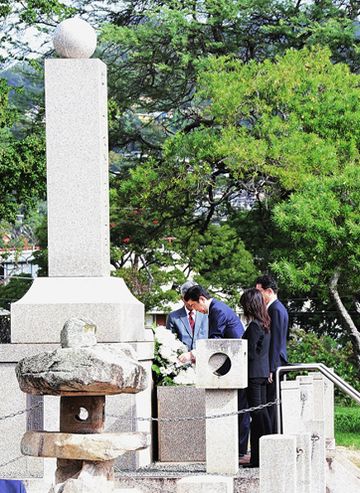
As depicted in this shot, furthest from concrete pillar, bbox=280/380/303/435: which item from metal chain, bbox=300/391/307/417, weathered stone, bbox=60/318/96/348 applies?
weathered stone, bbox=60/318/96/348

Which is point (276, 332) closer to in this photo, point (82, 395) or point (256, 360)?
point (256, 360)

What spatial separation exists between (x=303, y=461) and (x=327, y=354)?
21.8 m

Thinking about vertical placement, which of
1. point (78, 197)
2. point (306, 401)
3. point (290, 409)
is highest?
point (78, 197)

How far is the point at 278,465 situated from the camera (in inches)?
322

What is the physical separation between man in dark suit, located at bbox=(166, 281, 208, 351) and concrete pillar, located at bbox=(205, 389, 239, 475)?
7.03 feet

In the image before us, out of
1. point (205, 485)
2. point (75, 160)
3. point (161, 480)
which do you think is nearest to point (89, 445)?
point (205, 485)

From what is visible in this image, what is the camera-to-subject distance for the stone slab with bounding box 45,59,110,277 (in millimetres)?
11414

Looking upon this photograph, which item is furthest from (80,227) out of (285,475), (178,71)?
(178,71)

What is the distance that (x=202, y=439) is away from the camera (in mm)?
11773

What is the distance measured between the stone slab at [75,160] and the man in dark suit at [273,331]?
1.62 m

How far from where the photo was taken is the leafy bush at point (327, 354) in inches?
1202

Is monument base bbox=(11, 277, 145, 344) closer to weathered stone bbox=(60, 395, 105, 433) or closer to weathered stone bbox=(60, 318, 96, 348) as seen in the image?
weathered stone bbox=(60, 395, 105, 433)

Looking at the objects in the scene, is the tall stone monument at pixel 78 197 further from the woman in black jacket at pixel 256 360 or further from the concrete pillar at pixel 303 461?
the concrete pillar at pixel 303 461

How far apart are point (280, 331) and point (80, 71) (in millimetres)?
3005
